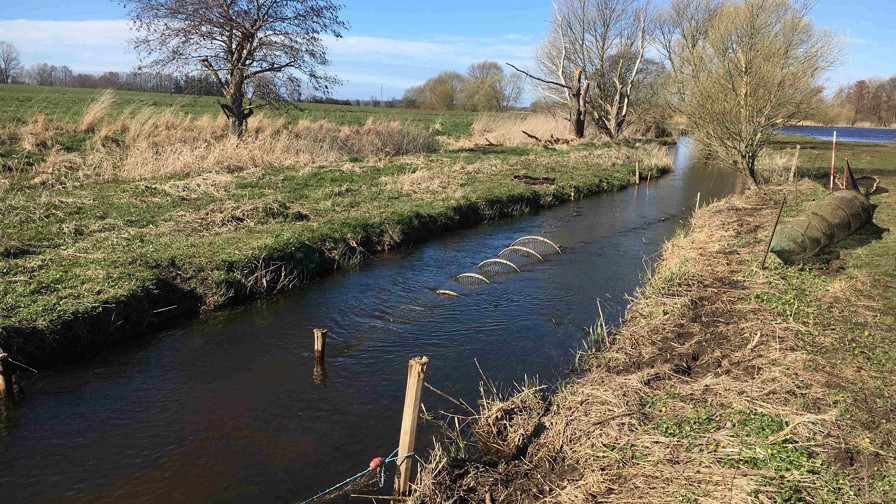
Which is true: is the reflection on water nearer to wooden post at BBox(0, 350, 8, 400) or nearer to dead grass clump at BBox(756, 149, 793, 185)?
wooden post at BBox(0, 350, 8, 400)

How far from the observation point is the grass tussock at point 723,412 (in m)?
4.23

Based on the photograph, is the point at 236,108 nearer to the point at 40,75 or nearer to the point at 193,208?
the point at 193,208

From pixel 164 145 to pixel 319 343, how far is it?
14.3 m

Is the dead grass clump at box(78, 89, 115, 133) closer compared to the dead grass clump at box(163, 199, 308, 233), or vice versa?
the dead grass clump at box(163, 199, 308, 233)

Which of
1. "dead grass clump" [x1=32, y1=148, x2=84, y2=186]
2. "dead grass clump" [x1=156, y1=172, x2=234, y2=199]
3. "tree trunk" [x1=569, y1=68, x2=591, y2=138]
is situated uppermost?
"tree trunk" [x1=569, y1=68, x2=591, y2=138]

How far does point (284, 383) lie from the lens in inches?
258

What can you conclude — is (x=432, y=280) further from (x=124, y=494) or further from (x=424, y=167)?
(x=424, y=167)

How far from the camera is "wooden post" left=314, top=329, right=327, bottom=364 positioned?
655 centimetres

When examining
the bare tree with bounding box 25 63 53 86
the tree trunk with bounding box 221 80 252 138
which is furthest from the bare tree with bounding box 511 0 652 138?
the bare tree with bounding box 25 63 53 86

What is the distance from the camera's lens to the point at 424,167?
19.9 meters

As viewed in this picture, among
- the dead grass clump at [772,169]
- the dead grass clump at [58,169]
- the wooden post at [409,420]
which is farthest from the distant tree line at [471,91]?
the wooden post at [409,420]

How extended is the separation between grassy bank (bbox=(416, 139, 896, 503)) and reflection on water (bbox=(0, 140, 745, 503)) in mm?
886

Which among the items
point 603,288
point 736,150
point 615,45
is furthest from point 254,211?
point 615,45

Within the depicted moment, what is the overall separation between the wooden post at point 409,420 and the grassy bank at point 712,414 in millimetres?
187
